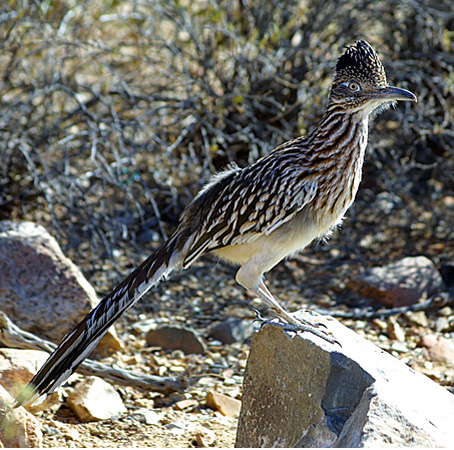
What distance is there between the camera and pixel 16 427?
11.5ft

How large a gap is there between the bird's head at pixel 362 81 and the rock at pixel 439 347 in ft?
7.12

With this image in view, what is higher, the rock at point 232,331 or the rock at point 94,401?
the rock at point 232,331

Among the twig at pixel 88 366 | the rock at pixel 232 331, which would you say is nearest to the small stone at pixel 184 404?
the twig at pixel 88 366

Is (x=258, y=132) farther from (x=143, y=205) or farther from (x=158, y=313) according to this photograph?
(x=158, y=313)

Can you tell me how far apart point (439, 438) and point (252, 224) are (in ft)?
5.33

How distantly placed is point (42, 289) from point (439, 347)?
9.50ft

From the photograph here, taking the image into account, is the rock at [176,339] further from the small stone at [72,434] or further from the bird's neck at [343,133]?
the bird's neck at [343,133]

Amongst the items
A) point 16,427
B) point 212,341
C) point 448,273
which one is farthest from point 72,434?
point 448,273

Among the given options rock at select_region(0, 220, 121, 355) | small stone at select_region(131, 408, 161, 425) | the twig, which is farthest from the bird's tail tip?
rock at select_region(0, 220, 121, 355)

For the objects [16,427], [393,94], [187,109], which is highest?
[187,109]

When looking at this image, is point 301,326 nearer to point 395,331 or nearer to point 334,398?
point 334,398

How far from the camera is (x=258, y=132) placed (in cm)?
665

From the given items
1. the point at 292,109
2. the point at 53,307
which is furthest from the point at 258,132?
the point at 53,307

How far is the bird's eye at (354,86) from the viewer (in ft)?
12.7
